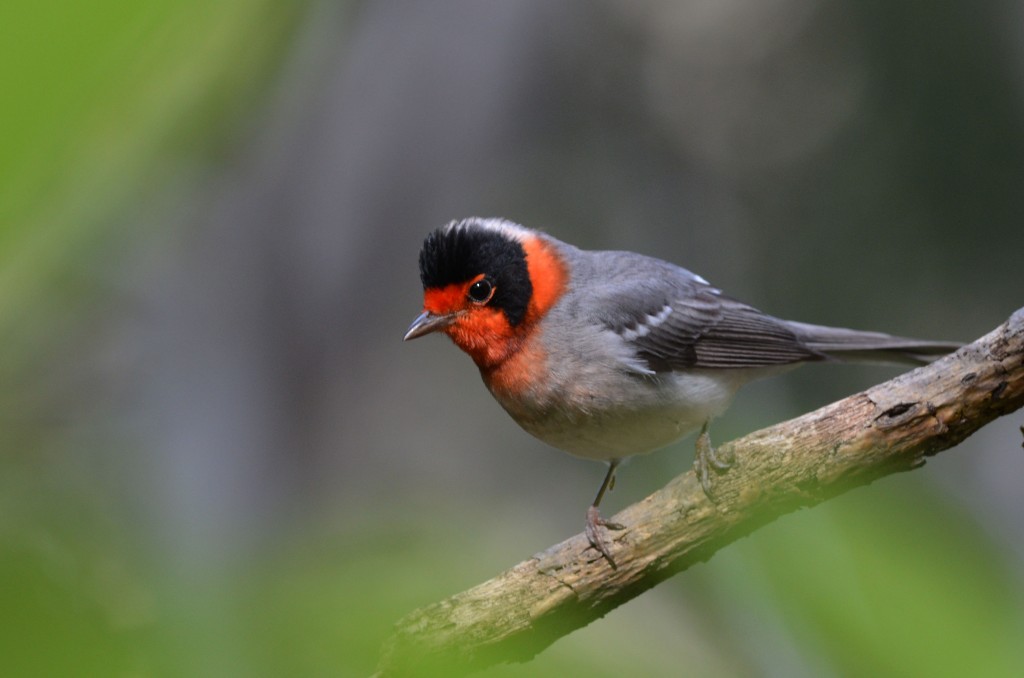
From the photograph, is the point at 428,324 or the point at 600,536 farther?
the point at 428,324

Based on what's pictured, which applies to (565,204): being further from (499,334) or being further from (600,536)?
(600,536)

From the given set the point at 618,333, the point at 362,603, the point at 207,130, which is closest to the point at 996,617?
the point at 362,603

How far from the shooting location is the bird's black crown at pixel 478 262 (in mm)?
3199

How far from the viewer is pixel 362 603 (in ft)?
1.33

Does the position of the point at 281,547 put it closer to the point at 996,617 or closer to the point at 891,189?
the point at 996,617

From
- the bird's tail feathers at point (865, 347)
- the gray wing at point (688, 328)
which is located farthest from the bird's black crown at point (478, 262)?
the bird's tail feathers at point (865, 347)

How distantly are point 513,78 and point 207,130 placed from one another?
5395mm

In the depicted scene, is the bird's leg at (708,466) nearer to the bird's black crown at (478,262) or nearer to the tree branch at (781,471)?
the tree branch at (781,471)

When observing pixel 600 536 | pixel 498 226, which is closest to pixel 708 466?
pixel 600 536

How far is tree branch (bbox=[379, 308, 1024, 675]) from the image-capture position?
6.58 feet

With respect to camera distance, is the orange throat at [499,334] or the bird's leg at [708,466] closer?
the bird's leg at [708,466]

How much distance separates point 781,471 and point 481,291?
1.41m

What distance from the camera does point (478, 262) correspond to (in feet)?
10.6

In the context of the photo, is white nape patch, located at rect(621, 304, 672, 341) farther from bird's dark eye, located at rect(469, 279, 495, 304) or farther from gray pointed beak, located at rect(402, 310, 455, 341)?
gray pointed beak, located at rect(402, 310, 455, 341)
